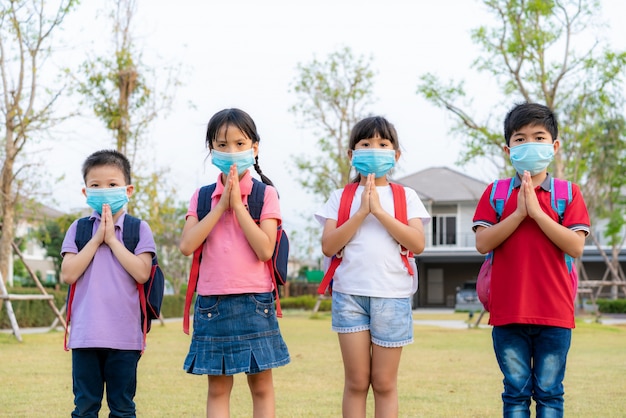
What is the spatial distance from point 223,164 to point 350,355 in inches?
42.5

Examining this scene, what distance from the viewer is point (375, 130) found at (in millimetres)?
3840

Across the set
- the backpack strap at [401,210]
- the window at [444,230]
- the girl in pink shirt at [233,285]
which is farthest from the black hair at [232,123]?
the window at [444,230]

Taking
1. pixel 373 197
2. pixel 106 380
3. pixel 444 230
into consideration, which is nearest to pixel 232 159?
pixel 373 197

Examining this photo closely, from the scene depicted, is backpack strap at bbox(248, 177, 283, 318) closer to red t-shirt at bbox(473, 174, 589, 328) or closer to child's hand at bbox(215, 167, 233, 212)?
child's hand at bbox(215, 167, 233, 212)

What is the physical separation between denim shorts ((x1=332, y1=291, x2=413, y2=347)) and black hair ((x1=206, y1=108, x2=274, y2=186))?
89 cm

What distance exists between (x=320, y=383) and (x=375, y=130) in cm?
400

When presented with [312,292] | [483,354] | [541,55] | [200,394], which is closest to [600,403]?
[200,394]

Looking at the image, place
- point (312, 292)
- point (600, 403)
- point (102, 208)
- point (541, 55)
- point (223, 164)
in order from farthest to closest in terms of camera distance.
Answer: point (312, 292) → point (541, 55) → point (600, 403) → point (102, 208) → point (223, 164)

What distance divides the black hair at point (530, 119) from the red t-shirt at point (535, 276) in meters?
0.28

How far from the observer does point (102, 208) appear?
3891mm

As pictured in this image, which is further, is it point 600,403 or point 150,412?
point 600,403

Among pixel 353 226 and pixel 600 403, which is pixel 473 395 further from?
pixel 353 226

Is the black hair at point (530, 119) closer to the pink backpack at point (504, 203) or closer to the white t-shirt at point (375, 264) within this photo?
the pink backpack at point (504, 203)

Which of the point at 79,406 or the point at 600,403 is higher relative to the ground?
the point at 79,406
